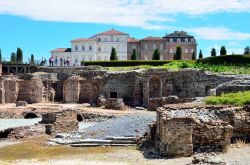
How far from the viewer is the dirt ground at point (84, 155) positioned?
760 inches

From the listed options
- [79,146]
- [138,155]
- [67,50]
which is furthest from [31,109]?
[67,50]

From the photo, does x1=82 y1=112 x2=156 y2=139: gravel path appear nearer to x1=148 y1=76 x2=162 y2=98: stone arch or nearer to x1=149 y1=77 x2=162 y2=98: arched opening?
x1=148 y1=76 x2=162 y2=98: stone arch

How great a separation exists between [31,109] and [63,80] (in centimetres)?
1151

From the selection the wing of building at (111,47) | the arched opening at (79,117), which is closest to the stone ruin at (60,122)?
the arched opening at (79,117)

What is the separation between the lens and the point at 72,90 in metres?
53.3

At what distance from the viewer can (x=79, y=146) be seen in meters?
25.0

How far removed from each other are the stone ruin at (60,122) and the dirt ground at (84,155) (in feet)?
11.0

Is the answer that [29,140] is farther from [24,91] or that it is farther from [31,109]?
[24,91]

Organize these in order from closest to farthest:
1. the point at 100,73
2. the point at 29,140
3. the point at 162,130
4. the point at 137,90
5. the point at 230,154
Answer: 1. the point at 230,154
2. the point at 162,130
3. the point at 29,140
4. the point at 137,90
5. the point at 100,73

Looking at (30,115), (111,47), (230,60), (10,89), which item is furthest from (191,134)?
(111,47)

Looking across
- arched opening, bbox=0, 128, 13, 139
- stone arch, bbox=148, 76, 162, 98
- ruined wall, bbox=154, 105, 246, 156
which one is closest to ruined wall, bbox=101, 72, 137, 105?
stone arch, bbox=148, 76, 162, 98

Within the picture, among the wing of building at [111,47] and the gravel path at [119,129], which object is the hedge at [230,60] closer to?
the gravel path at [119,129]

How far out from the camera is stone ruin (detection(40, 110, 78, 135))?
2952 cm

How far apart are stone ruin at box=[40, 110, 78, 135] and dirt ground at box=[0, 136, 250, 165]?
336cm
